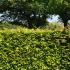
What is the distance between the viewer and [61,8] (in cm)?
4381

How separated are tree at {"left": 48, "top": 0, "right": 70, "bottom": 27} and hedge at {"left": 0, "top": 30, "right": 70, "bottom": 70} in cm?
3057

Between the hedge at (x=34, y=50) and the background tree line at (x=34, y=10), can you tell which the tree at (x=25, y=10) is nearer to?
the background tree line at (x=34, y=10)

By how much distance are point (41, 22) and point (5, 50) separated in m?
29.9

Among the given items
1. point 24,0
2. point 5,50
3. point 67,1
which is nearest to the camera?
point 5,50

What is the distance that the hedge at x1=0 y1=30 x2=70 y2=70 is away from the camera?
11.1 meters

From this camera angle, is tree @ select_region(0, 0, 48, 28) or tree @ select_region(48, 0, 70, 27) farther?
tree @ select_region(48, 0, 70, 27)

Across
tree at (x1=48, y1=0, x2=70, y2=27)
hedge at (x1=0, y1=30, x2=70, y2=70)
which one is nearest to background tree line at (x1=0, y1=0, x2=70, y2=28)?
tree at (x1=48, y1=0, x2=70, y2=27)

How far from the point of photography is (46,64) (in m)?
11.6

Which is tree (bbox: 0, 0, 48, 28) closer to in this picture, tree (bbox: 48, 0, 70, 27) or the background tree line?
the background tree line

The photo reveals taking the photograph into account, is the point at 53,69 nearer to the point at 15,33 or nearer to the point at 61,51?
the point at 61,51

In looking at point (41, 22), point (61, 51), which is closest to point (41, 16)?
point (41, 22)

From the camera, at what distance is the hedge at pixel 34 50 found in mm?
11094

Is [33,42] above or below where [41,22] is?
above

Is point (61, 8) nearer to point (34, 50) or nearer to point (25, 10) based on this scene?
point (25, 10)
